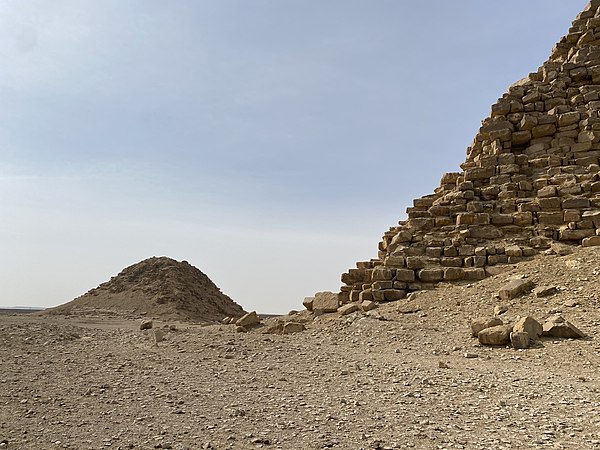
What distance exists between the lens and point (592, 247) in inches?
444

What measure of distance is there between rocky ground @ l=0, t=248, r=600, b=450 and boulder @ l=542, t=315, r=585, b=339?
0.70 feet

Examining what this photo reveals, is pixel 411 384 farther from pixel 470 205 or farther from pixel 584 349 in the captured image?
pixel 470 205

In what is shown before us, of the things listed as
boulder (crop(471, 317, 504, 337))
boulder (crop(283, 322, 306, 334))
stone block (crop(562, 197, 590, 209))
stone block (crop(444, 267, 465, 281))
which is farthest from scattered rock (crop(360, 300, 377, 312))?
stone block (crop(562, 197, 590, 209))

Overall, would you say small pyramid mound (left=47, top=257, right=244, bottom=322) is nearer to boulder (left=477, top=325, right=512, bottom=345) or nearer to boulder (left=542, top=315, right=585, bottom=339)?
boulder (left=477, top=325, right=512, bottom=345)

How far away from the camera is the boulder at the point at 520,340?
24.8 feet

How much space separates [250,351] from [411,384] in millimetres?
3779

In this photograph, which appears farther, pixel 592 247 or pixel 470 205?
pixel 470 205

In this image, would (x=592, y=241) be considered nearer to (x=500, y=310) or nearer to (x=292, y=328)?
(x=500, y=310)

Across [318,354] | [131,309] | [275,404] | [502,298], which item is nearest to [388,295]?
[502,298]

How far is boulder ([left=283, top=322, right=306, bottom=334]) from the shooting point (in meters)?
11.5

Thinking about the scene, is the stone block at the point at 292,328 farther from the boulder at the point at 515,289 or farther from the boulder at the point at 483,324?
the boulder at the point at 515,289

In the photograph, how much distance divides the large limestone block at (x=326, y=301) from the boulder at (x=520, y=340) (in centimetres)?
599

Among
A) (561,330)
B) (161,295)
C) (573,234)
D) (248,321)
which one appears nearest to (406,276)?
(573,234)

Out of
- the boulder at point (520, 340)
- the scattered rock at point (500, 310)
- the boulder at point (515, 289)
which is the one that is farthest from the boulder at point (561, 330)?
the boulder at point (515, 289)
